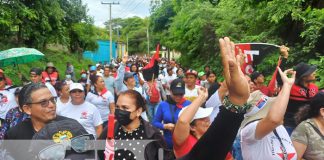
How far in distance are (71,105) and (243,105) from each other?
14.4ft

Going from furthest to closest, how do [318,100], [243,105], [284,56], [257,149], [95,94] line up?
[95,94], [284,56], [318,100], [257,149], [243,105]

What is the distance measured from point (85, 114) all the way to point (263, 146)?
118 inches

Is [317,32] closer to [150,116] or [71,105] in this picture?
[150,116]

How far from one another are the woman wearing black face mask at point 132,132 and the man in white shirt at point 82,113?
2126 millimetres

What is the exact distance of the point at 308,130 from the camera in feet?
11.8

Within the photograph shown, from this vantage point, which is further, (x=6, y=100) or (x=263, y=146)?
(x=6, y=100)

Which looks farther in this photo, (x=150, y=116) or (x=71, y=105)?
(x=150, y=116)

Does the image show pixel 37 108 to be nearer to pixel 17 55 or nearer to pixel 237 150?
pixel 237 150

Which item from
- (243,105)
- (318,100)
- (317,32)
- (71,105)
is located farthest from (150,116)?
(243,105)

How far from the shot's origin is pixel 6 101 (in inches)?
254

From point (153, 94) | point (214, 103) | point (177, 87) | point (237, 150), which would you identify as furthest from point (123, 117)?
point (153, 94)

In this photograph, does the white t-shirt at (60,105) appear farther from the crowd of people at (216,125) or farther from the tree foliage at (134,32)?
the tree foliage at (134,32)

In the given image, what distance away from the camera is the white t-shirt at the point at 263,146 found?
3.01m

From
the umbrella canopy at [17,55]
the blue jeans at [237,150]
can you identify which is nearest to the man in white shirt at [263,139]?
the blue jeans at [237,150]
